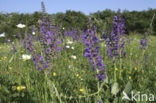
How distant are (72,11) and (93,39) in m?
13.7

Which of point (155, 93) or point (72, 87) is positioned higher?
point (72, 87)

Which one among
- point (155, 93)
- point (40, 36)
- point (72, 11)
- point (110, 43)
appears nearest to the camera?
point (155, 93)

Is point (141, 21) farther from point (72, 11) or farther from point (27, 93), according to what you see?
point (27, 93)

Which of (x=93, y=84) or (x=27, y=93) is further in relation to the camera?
(x=93, y=84)

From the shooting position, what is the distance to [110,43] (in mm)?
2602

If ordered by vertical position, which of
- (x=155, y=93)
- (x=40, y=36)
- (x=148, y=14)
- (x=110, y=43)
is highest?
(x=148, y=14)

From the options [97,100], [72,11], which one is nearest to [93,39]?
[97,100]

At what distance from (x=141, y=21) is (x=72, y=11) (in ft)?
23.0

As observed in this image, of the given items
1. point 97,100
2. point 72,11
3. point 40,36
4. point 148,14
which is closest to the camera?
point 97,100

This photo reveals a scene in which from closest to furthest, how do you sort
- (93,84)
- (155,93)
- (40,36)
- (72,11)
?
(155,93), (93,84), (40,36), (72,11)

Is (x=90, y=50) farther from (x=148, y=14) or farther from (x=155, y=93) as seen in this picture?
(x=148, y=14)

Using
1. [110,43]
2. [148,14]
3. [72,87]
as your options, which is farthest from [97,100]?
[148,14]

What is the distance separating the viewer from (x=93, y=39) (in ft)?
5.71

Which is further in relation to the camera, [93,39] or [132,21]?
[132,21]
